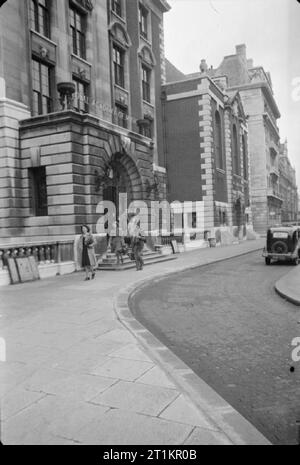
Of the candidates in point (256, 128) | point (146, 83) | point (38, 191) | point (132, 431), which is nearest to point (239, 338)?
point (132, 431)

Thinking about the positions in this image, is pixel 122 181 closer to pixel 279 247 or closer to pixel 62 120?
pixel 62 120

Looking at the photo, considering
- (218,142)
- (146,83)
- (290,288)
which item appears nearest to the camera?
(290,288)

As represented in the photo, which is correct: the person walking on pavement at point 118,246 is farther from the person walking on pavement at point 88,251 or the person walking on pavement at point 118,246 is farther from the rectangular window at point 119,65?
the rectangular window at point 119,65

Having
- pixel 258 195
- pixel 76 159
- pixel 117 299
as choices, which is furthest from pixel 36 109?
pixel 258 195

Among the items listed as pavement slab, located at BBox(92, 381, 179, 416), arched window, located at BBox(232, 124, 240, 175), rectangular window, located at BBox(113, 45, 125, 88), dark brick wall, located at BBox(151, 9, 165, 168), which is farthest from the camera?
arched window, located at BBox(232, 124, 240, 175)

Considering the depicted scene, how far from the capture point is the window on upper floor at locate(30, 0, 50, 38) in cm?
1733

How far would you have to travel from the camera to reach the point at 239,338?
5895 millimetres

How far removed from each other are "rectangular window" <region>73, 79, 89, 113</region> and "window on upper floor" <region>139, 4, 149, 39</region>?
9408 mm

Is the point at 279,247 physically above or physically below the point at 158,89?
below

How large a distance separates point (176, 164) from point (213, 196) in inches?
160

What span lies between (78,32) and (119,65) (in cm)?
453

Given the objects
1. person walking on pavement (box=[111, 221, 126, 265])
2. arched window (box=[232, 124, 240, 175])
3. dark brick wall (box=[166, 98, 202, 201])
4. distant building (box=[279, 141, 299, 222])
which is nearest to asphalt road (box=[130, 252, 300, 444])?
person walking on pavement (box=[111, 221, 126, 265])

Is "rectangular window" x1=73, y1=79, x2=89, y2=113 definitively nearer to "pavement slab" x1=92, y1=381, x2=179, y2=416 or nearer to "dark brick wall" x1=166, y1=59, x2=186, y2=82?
"pavement slab" x1=92, y1=381, x2=179, y2=416

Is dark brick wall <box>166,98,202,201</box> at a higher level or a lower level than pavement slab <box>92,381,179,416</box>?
higher
